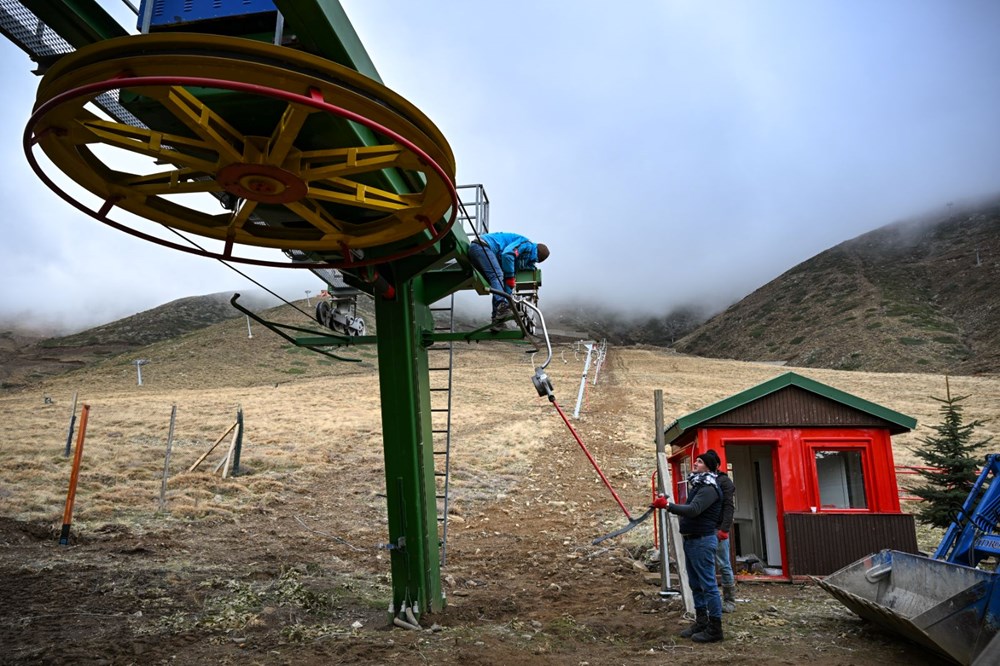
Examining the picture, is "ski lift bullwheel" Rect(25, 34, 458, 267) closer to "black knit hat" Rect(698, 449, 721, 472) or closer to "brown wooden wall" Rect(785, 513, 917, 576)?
"black knit hat" Rect(698, 449, 721, 472)

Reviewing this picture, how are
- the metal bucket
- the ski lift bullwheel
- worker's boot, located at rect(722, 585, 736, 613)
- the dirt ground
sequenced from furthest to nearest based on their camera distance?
worker's boot, located at rect(722, 585, 736, 613) → the dirt ground → the metal bucket → the ski lift bullwheel

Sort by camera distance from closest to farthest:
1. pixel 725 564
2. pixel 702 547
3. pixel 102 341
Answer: pixel 702 547
pixel 725 564
pixel 102 341

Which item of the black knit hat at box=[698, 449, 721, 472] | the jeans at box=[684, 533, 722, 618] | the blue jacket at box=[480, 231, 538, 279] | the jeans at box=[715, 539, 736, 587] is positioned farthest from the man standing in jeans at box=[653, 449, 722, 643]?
the blue jacket at box=[480, 231, 538, 279]

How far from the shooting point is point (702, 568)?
7633mm

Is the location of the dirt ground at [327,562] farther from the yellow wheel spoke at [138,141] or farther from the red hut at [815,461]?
the yellow wheel spoke at [138,141]

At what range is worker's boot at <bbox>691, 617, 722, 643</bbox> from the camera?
7.42 m

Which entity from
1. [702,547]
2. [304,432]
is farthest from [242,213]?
[304,432]

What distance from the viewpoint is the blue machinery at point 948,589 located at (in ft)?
21.6

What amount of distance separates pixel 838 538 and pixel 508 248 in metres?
7.50

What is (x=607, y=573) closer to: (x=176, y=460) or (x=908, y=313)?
(x=176, y=460)

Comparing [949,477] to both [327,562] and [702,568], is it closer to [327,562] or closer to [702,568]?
[702,568]

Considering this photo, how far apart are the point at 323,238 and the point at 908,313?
91195mm

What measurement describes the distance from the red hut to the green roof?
0.05 feet

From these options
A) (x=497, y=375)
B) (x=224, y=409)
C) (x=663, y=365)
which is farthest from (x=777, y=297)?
(x=224, y=409)
